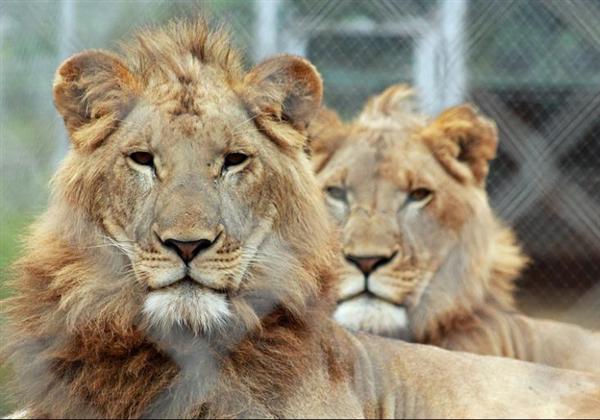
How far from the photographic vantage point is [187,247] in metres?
1.86

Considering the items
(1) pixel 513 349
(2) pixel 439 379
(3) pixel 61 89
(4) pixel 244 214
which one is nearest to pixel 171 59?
(3) pixel 61 89

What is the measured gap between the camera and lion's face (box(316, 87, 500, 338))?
2809 millimetres

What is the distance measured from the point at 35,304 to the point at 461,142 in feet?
4.74

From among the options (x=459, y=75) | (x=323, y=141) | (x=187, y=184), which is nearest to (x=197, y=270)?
(x=187, y=184)

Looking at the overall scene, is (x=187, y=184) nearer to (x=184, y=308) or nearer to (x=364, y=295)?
(x=184, y=308)

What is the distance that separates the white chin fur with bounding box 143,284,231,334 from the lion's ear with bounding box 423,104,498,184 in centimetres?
125

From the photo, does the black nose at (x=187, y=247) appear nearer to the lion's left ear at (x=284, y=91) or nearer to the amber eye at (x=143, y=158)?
the amber eye at (x=143, y=158)

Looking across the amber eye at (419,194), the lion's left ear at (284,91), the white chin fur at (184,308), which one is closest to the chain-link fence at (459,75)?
the amber eye at (419,194)

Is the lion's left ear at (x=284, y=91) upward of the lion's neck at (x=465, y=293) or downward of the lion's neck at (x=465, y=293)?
upward

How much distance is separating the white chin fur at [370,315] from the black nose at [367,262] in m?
0.08

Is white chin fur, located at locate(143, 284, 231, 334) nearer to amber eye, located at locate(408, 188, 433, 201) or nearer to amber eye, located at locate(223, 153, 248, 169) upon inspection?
amber eye, located at locate(223, 153, 248, 169)

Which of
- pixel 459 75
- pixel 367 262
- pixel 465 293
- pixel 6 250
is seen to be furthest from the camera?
pixel 459 75

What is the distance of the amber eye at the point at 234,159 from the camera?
2.01 meters

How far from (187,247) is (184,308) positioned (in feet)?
0.34
